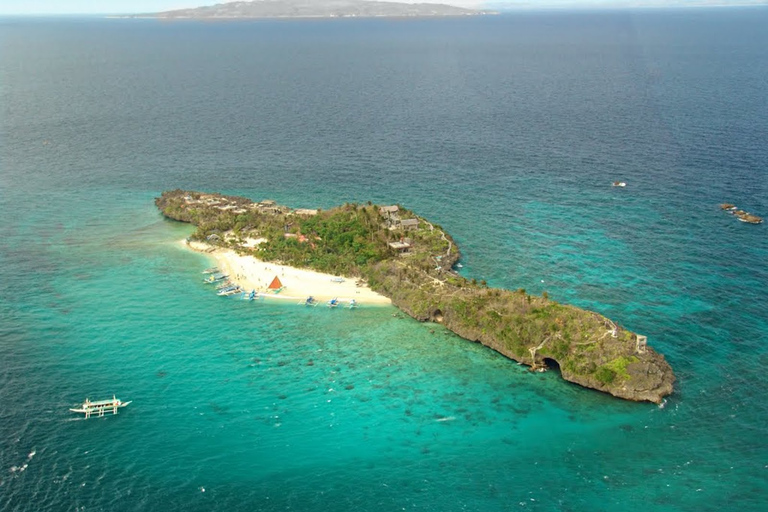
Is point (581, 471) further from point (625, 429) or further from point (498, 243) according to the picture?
point (498, 243)

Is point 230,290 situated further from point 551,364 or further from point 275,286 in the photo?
point 551,364

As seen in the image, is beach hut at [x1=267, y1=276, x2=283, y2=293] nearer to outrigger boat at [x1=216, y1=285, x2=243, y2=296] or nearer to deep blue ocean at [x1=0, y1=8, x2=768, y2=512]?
outrigger boat at [x1=216, y1=285, x2=243, y2=296]

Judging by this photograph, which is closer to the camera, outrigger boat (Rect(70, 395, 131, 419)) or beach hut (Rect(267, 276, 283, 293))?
outrigger boat (Rect(70, 395, 131, 419))

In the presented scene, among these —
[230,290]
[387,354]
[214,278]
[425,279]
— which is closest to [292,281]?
[230,290]

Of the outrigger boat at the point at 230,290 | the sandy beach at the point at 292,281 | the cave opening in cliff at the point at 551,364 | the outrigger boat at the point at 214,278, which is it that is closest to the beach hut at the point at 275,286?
the sandy beach at the point at 292,281

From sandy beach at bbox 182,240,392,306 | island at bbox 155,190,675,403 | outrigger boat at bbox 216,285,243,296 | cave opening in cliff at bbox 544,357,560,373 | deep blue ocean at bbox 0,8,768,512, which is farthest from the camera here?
outrigger boat at bbox 216,285,243,296

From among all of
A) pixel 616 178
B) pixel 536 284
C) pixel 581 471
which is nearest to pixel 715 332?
pixel 536 284

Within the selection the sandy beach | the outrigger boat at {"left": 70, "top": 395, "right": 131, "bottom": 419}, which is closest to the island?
the sandy beach
